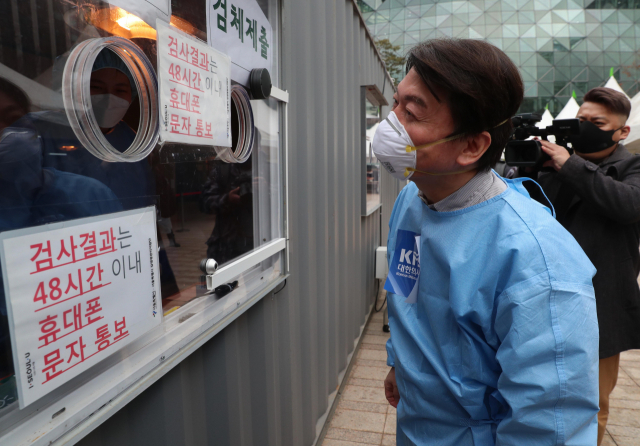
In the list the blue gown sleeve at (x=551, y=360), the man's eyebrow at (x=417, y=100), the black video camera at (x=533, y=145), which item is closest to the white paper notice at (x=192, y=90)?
the man's eyebrow at (x=417, y=100)

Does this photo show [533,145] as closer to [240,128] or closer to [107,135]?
[240,128]

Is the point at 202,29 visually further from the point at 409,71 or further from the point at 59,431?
the point at 59,431

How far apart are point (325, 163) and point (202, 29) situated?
1.60 m

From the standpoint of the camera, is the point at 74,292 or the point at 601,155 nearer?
the point at 74,292

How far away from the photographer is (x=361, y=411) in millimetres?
3555

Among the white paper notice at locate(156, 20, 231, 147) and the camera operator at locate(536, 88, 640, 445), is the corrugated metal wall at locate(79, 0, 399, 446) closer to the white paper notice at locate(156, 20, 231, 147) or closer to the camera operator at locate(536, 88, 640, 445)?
the white paper notice at locate(156, 20, 231, 147)

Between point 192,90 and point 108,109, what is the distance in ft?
0.96

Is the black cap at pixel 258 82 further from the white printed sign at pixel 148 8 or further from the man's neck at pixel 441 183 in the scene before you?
the man's neck at pixel 441 183

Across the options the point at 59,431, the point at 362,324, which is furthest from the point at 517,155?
the point at 362,324

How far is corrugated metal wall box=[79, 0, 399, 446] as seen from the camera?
1.37 meters

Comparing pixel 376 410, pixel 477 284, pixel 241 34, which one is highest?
pixel 241 34

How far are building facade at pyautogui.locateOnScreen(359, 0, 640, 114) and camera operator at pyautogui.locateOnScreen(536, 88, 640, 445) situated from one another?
31.6m

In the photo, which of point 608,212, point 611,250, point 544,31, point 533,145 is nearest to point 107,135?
point 533,145

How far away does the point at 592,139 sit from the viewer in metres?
2.55
